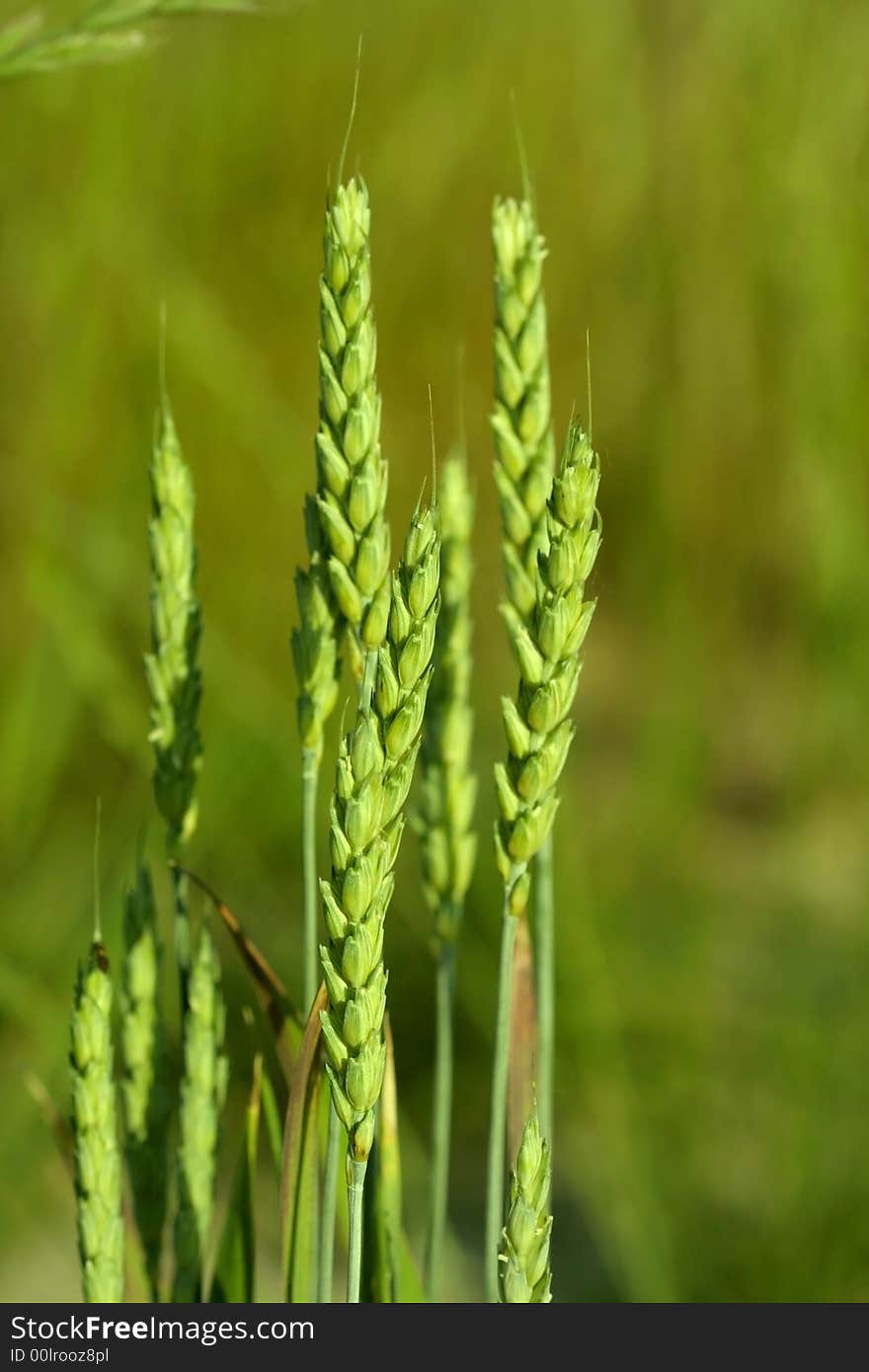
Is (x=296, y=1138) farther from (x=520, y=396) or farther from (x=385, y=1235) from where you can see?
(x=520, y=396)

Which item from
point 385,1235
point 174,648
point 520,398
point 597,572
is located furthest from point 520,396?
point 597,572

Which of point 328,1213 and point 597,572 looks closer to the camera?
point 328,1213

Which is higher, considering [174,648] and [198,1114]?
[174,648]

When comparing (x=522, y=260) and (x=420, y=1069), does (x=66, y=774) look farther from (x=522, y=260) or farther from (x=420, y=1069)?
(x=522, y=260)

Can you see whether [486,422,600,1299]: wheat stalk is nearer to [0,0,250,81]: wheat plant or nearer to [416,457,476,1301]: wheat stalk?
[416,457,476,1301]: wheat stalk

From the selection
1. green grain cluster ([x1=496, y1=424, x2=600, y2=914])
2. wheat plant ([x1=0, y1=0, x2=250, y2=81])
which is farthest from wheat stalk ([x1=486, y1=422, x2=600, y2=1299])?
wheat plant ([x1=0, y1=0, x2=250, y2=81])

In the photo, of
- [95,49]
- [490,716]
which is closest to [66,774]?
[490,716]
